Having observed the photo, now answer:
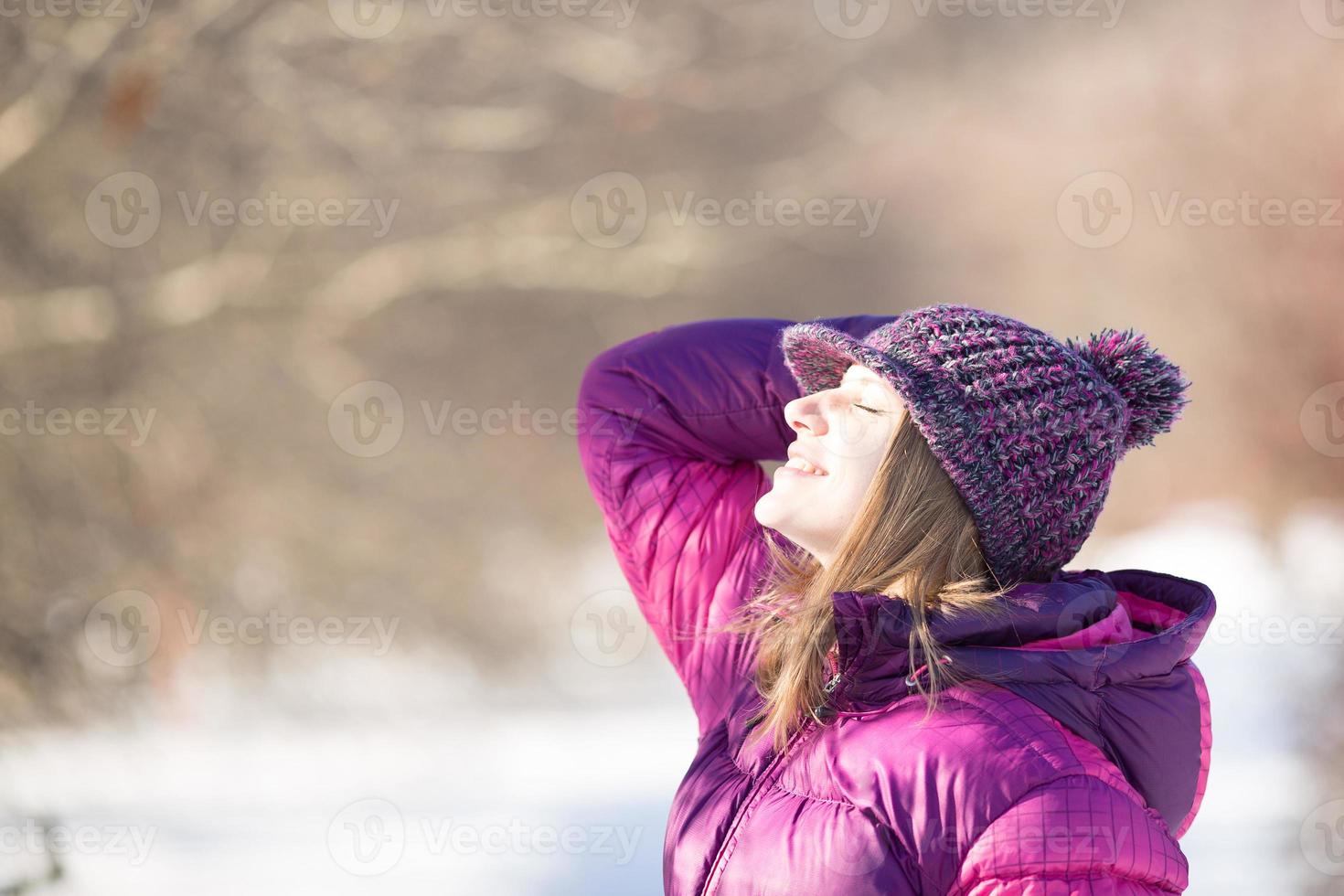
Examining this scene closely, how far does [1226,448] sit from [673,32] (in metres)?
1.79

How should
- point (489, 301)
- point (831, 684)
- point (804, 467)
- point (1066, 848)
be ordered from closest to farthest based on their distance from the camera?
point (1066, 848), point (831, 684), point (804, 467), point (489, 301)

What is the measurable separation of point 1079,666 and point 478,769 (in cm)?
205

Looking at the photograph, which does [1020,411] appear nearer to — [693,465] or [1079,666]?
[1079,666]

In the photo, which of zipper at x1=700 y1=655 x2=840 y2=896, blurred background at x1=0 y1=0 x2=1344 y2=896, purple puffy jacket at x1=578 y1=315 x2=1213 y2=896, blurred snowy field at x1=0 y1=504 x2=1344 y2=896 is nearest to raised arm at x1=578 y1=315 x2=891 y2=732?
purple puffy jacket at x1=578 y1=315 x2=1213 y2=896

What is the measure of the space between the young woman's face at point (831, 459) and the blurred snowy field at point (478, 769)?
1.50 m

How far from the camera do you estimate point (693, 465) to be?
127 centimetres

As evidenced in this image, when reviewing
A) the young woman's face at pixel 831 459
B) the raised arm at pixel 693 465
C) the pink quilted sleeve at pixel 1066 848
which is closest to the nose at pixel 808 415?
the young woman's face at pixel 831 459

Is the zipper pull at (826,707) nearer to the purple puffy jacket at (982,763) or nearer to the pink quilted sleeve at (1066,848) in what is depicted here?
the purple puffy jacket at (982,763)

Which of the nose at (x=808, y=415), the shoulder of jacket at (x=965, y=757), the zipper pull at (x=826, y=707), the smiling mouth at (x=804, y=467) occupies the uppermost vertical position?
the nose at (x=808, y=415)

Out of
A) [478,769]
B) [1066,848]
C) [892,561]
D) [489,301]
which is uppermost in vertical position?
[489,301]

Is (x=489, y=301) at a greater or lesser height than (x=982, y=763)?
greater

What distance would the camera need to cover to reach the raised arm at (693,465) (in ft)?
3.98

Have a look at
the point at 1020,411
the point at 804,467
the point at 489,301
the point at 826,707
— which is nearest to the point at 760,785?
the point at 826,707

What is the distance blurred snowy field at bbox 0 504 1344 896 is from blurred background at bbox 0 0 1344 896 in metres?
0.01
